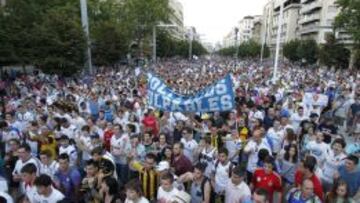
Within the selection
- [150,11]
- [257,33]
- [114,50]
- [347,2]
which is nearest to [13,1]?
[114,50]

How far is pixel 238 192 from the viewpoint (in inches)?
217

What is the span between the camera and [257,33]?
153 meters

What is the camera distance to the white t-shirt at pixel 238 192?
17.9ft

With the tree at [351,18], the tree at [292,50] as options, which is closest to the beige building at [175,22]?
the tree at [292,50]

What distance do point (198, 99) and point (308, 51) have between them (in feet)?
192

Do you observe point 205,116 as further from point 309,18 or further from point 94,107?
point 309,18

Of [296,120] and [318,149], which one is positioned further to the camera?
[296,120]

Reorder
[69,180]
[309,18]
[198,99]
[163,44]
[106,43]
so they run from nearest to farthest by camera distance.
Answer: [69,180] → [198,99] → [106,43] → [163,44] → [309,18]

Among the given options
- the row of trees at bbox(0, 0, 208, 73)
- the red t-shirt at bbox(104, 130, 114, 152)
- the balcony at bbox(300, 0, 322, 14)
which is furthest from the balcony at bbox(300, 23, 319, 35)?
the red t-shirt at bbox(104, 130, 114, 152)

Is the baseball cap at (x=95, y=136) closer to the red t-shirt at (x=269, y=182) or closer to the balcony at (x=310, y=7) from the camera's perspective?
the red t-shirt at (x=269, y=182)

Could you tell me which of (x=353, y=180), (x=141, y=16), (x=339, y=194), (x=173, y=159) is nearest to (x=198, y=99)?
(x=173, y=159)

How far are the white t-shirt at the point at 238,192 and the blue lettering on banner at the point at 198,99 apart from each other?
3263 millimetres

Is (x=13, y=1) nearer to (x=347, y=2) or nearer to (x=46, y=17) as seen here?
(x=46, y=17)

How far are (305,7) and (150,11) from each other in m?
48.1
